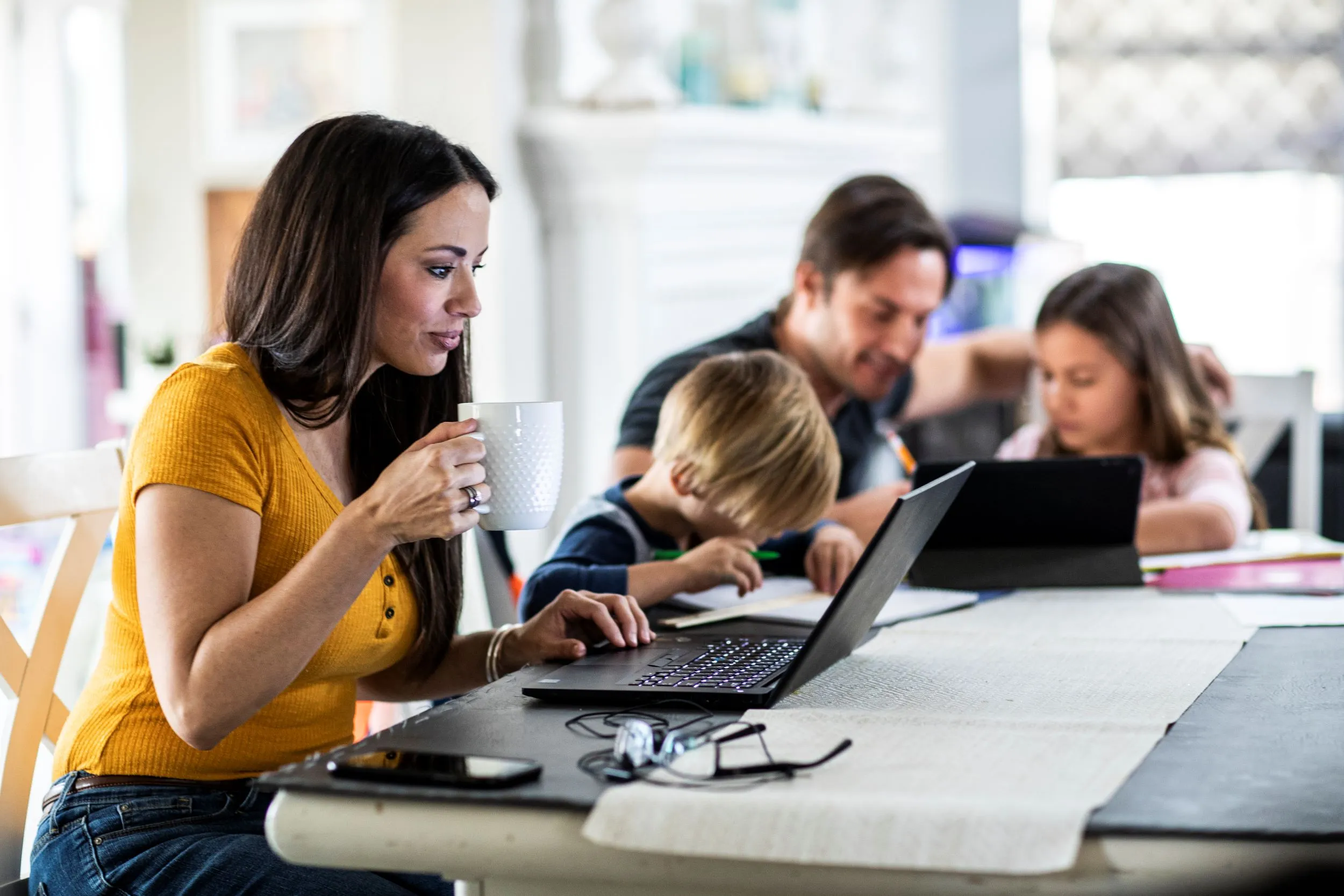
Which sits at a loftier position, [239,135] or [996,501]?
[239,135]

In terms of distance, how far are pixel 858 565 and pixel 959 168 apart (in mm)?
5279

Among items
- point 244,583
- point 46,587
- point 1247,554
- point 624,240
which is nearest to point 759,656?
point 244,583

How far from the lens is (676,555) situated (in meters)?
1.65

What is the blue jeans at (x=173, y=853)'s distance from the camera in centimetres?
110

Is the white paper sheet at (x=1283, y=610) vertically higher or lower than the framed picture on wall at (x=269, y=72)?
lower

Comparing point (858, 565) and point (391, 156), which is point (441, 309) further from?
point (858, 565)

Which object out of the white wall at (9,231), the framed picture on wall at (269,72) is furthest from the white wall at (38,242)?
the framed picture on wall at (269,72)

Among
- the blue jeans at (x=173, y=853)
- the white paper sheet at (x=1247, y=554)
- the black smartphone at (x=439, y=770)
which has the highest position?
the black smartphone at (x=439, y=770)

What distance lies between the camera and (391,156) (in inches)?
49.7

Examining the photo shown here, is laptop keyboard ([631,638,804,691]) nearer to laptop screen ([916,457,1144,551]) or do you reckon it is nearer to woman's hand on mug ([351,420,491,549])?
woman's hand on mug ([351,420,491,549])

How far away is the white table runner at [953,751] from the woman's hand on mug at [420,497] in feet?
0.91

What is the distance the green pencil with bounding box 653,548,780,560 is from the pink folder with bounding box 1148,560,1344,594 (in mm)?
440

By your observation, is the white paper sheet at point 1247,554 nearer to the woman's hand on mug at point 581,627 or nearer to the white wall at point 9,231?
the woman's hand on mug at point 581,627

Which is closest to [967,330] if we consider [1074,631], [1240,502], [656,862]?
[1240,502]
